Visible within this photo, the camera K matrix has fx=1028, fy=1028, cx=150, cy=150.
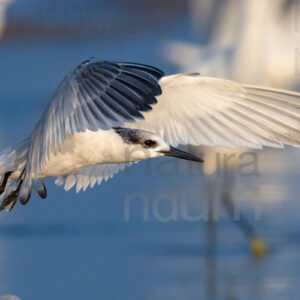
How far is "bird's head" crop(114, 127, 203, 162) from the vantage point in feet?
14.5

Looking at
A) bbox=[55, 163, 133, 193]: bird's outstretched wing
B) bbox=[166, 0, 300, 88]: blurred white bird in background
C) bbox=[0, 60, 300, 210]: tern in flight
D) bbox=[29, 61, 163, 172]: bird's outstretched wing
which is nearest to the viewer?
bbox=[29, 61, 163, 172]: bird's outstretched wing

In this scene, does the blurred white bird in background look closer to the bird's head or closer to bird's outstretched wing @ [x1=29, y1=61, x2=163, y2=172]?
the bird's head

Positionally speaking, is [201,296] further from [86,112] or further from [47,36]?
[47,36]

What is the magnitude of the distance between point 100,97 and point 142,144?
67 centimetres

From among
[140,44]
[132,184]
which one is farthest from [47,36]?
[132,184]

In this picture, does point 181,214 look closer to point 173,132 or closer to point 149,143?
point 173,132

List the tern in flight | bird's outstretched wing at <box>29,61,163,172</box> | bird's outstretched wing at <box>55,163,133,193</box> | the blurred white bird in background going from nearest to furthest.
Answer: bird's outstretched wing at <box>29,61,163,172</box> < the tern in flight < bird's outstretched wing at <box>55,163,133,193</box> < the blurred white bird in background

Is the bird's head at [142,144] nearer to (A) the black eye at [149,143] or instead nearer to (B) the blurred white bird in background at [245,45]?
(A) the black eye at [149,143]

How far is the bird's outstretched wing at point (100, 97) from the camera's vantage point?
12.3ft

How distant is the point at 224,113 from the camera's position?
4.58 meters

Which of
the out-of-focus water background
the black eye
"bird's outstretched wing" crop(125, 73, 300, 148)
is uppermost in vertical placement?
"bird's outstretched wing" crop(125, 73, 300, 148)

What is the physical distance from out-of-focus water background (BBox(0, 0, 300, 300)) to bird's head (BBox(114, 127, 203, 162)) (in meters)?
0.77

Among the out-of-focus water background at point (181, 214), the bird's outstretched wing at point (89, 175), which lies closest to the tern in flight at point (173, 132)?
the bird's outstretched wing at point (89, 175)

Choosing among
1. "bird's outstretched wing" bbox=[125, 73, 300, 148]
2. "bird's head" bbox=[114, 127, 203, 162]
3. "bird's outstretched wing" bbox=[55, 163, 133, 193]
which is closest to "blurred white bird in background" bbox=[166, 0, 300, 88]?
"bird's outstretched wing" bbox=[55, 163, 133, 193]
